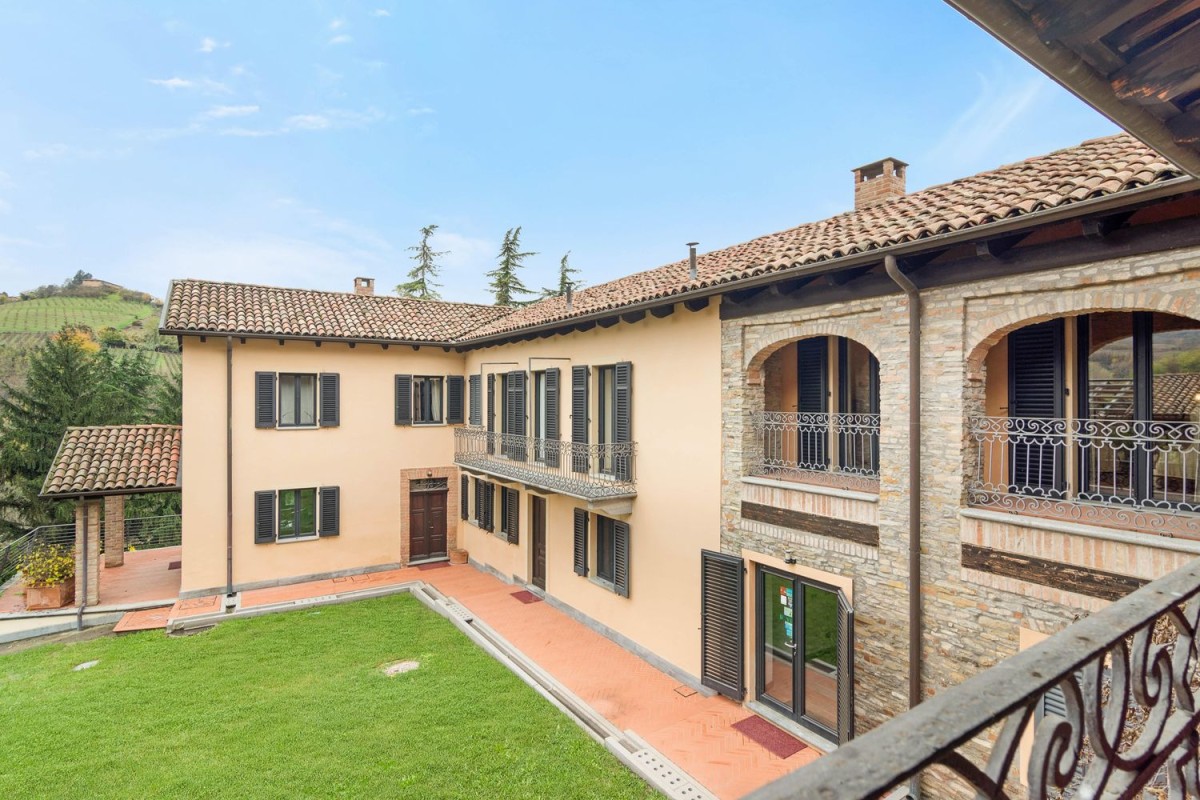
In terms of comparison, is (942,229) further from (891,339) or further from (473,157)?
(473,157)

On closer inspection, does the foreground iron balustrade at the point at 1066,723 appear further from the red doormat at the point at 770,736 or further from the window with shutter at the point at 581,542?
the window with shutter at the point at 581,542

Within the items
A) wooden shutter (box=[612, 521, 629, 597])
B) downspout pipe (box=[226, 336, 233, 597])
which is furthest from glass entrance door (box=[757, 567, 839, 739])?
downspout pipe (box=[226, 336, 233, 597])

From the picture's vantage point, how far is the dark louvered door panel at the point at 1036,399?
6.74 meters

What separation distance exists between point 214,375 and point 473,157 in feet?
85.0

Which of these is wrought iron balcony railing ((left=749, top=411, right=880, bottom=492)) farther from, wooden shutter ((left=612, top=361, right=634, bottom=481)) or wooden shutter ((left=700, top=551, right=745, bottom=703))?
wooden shutter ((left=612, top=361, right=634, bottom=481))

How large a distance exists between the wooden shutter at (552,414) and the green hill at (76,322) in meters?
36.4

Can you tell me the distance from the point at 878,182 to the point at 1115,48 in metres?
10.0

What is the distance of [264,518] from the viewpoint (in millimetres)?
15664

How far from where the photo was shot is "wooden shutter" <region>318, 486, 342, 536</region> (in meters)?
16.3

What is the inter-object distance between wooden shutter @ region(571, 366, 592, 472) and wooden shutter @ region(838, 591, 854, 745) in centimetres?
606

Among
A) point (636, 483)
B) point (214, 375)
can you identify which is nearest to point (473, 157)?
point (214, 375)

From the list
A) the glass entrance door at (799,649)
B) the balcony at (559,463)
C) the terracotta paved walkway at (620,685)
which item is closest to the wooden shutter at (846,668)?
the glass entrance door at (799,649)

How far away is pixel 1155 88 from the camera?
1971 millimetres

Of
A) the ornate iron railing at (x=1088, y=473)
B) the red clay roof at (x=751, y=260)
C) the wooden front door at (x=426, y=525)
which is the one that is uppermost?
the red clay roof at (x=751, y=260)
